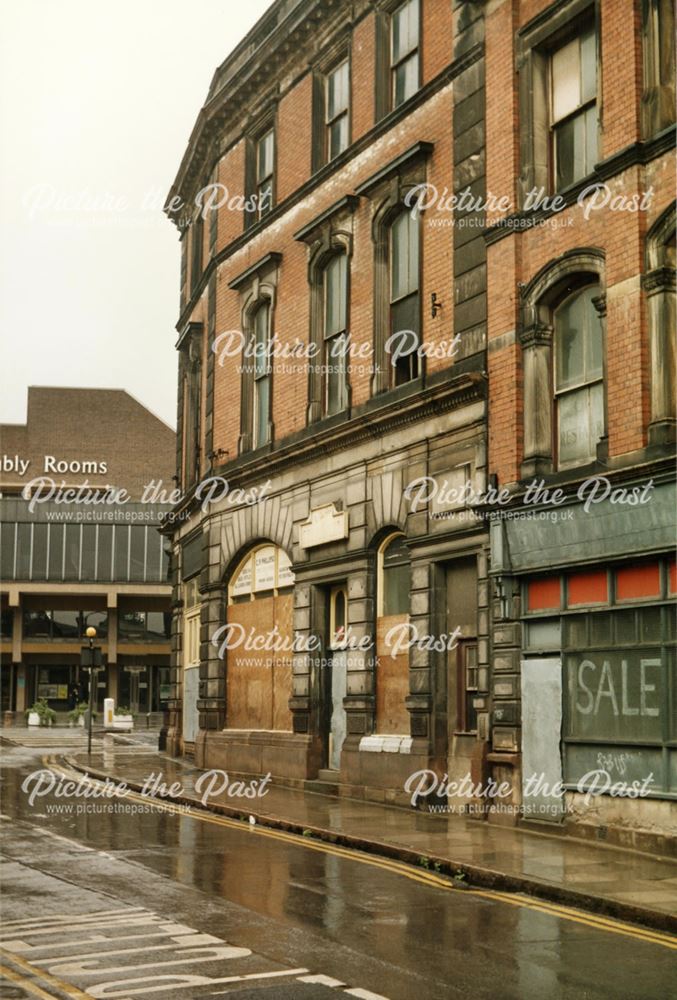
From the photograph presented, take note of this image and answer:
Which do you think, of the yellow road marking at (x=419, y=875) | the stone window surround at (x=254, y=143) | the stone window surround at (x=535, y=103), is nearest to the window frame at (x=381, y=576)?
the yellow road marking at (x=419, y=875)

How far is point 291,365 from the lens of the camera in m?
26.9

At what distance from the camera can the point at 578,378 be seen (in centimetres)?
1803

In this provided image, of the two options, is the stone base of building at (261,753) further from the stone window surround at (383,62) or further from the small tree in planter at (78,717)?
the small tree in planter at (78,717)

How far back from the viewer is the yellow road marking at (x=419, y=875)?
11.1 m

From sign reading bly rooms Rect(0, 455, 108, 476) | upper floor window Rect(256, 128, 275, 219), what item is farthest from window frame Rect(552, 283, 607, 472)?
sign reading bly rooms Rect(0, 455, 108, 476)

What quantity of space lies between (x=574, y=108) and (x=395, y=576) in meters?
8.39

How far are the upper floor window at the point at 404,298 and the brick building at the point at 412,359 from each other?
66 millimetres

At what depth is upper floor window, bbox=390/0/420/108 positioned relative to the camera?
23.2 metres

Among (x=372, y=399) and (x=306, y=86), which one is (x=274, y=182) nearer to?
(x=306, y=86)

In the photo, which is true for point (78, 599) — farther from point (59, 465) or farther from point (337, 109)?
point (337, 109)

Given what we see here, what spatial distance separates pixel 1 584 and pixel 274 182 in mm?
49379

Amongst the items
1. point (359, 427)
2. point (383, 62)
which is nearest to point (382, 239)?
point (383, 62)

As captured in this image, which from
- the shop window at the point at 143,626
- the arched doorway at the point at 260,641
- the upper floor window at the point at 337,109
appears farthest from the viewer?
the shop window at the point at 143,626

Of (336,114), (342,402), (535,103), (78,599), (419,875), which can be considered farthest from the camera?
(78,599)
